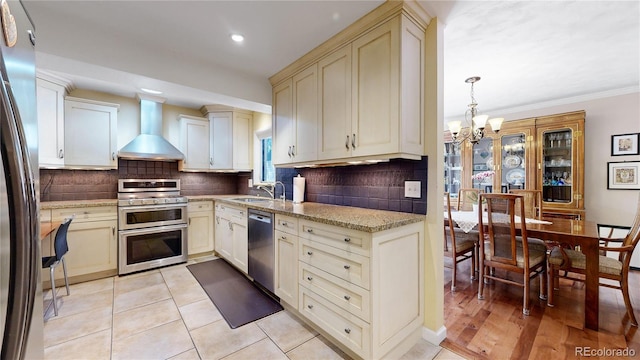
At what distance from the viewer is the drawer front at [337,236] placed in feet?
4.96

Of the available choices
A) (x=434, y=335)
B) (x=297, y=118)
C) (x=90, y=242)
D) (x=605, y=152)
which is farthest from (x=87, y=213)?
(x=605, y=152)

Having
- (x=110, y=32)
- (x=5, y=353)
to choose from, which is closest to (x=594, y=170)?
(x=5, y=353)

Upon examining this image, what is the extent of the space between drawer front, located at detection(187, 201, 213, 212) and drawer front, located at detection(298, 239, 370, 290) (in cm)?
234

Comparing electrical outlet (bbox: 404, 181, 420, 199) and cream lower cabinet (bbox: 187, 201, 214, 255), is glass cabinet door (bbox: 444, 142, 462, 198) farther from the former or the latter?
cream lower cabinet (bbox: 187, 201, 214, 255)

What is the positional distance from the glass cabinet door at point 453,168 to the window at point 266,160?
10.2 feet

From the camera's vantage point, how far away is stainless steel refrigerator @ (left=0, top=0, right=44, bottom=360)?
2.02 feet

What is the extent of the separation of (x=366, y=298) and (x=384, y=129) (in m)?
1.14

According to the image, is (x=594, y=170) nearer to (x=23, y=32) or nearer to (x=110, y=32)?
(x=23, y=32)

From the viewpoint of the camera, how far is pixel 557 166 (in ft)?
11.6

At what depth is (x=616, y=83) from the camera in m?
3.08

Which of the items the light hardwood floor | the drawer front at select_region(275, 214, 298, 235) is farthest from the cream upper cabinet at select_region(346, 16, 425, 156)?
the light hardwood floor

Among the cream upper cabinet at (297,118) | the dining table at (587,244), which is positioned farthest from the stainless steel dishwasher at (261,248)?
the dining table at (587,244)

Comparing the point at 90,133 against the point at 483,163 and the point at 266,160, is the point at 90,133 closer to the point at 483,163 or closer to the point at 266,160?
the point at 266,160

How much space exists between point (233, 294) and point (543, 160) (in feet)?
14.5
